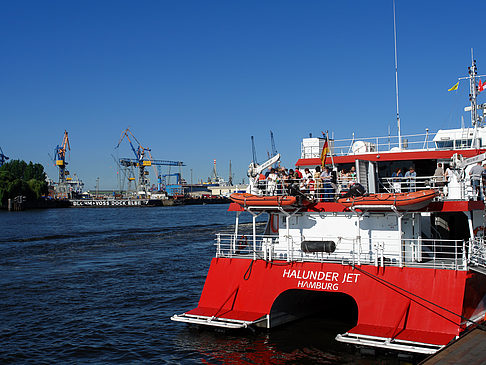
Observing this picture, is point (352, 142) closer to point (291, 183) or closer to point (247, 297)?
point (291, 183)

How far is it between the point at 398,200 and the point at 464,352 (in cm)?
454

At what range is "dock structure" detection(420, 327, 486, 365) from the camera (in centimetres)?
1141

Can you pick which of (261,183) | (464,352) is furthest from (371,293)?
(261,183)

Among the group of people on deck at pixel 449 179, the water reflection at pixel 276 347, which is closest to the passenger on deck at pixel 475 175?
the group of people on deck at pixel 449 179

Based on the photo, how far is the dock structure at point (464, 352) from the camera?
11406 millimetres

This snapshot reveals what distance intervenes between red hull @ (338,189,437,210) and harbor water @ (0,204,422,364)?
14.3 feet

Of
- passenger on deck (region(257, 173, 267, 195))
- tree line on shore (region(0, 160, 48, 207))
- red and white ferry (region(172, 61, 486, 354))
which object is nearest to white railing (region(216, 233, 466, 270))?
red and white ferry (region(172, 61, 486, 354))

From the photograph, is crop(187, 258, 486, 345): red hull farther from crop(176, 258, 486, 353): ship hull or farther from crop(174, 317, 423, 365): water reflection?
crop(174, 317, 423, 365): water reflection

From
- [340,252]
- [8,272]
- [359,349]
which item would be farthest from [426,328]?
[8,272]

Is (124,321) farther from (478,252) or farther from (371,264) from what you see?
(478,252)

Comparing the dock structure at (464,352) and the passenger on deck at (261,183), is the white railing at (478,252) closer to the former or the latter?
the dock structure at (464,352)

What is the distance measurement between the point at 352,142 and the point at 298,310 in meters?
8.04

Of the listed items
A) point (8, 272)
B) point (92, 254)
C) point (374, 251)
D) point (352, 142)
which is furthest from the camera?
point (92, 254)

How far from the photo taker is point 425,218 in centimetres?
1788
